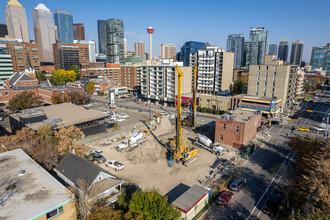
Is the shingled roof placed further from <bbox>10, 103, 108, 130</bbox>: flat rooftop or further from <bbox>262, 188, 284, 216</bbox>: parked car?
<bbox>10, 103, 108, 130</bbox>: flat rooftop

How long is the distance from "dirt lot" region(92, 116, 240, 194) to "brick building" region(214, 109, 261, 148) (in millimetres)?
5033

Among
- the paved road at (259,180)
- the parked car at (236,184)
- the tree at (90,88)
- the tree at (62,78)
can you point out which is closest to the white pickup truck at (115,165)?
the paved road at (259,180)

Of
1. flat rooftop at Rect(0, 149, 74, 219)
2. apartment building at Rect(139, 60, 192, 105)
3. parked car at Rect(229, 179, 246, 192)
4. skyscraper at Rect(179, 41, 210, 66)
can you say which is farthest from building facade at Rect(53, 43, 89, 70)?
parked car at Rect(229, 179, 246, 192)

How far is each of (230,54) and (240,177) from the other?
203ft

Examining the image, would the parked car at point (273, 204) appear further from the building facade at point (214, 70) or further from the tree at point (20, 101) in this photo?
the tree at point (20, 101)

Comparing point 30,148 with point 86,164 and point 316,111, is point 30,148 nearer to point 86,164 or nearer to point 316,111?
point 86,164

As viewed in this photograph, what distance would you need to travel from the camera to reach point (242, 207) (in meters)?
23.2

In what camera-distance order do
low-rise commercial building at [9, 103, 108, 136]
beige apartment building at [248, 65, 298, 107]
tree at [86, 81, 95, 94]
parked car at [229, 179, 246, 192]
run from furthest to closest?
tree at [86, 81, 95, 94]
beige apartment building at [248, 65, 298, 107]
low-rise commercial building at [9, 103, 108, 136]
parked car at [229, 179, 246, 192]

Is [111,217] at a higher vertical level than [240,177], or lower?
higher

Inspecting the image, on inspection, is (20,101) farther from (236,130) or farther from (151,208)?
(151,208)

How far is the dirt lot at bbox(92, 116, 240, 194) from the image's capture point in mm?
28814

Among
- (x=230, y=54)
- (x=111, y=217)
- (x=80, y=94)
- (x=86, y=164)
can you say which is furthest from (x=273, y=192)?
(x=80, y=94)

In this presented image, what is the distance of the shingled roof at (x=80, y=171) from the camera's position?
2220cm

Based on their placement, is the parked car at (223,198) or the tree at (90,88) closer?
the parked car at (223,198)
